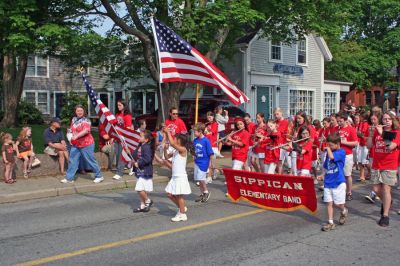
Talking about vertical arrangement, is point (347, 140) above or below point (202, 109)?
below

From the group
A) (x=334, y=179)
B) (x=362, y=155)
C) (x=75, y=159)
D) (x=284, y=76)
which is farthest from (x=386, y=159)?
(x=284, y=76)

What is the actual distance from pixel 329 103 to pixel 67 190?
24559 millimetres

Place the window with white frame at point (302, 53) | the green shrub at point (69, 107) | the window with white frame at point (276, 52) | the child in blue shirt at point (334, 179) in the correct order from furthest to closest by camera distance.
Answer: the green shrub at point (69, 107), the window with white frame at point (302, 53), the window with white frame at point (276, 52), the child in blue shirt at point (334, 179)

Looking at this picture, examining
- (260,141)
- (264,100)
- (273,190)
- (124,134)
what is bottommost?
(273,190)

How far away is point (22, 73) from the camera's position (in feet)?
82.3

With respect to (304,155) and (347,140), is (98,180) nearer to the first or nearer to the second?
(304,155)

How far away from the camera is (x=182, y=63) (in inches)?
396

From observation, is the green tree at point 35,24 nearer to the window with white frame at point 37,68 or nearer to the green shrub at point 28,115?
the green shrub at point 28,115

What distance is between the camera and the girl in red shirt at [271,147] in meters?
10.4

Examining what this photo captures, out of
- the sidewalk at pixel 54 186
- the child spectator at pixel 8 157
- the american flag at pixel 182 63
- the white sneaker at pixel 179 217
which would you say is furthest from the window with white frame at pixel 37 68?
the white sneaker at pixel 179 217

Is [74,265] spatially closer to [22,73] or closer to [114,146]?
[114,146]

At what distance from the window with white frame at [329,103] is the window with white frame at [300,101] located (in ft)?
6.92

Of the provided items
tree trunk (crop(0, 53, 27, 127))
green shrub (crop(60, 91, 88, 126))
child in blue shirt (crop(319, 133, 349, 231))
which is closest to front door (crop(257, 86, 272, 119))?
tree trunk (crop(0, 53, 27, 127))

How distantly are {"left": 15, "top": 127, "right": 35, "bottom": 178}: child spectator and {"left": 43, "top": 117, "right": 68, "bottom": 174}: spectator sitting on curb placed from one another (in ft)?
1.69
